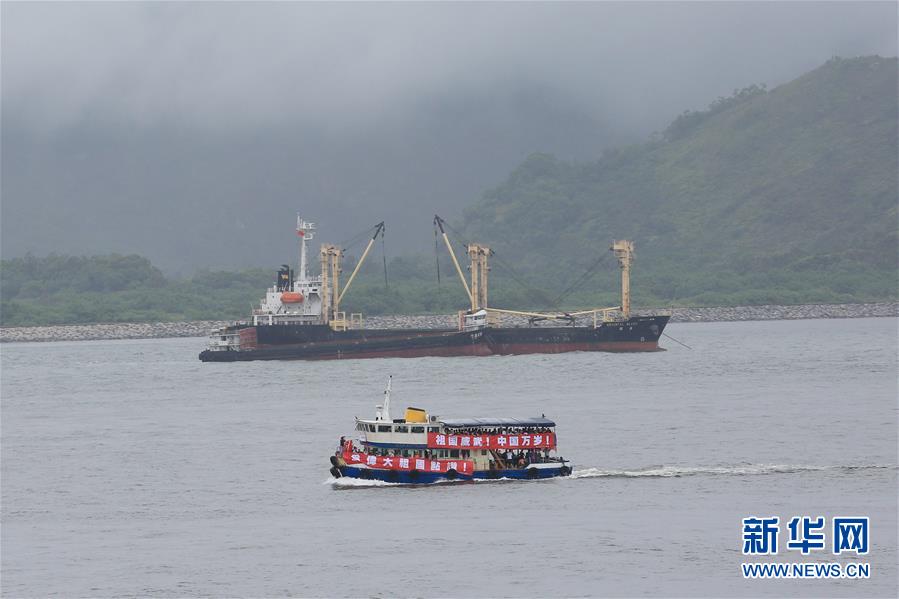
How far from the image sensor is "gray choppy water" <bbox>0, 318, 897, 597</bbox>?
169ft

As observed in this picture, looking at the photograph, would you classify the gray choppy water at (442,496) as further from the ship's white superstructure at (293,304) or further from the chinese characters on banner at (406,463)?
the ship's white superstructure at (293,304)

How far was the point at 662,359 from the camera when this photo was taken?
6181 inches

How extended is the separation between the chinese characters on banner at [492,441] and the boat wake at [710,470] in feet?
6.99

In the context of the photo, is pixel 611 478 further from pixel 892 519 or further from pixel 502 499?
pixel 892 519

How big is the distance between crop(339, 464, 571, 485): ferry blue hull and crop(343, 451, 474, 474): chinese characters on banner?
204 mm

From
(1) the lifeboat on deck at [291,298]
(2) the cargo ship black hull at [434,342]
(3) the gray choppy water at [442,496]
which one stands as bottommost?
(3) the gray choppy water at [442,496]

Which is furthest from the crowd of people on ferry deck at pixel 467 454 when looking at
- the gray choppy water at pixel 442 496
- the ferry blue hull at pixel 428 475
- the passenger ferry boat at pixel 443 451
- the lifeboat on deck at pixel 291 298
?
the lifeboat on deck at pixel 291 298

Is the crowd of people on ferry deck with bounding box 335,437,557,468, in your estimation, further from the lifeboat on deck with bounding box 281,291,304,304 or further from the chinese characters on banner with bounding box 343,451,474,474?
the lifeboat on deck with bounding box 281,291,304,304

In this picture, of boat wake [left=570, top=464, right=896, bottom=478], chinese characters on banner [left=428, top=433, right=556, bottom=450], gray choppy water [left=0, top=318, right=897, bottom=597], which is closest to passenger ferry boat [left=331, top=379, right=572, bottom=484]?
chinese characters on banner [left=428, top=433, right=556, bottom=450]

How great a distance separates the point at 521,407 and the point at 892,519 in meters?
44.7

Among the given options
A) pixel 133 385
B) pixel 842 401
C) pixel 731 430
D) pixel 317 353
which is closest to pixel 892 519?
pixel 731 430

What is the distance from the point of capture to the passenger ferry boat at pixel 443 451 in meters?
68.6

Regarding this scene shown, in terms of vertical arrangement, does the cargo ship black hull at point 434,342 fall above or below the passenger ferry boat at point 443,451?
above

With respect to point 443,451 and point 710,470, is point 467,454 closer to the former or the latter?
point 443,451
